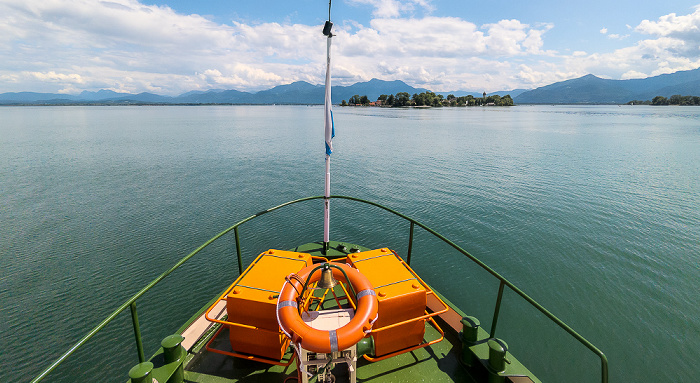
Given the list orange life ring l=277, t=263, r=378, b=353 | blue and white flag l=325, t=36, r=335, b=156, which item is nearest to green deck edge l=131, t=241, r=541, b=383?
orange life ring l=277, t=263, r=378, b=353

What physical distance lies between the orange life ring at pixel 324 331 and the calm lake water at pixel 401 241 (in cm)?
745

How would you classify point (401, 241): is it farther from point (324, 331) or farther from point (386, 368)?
point (324, 331)

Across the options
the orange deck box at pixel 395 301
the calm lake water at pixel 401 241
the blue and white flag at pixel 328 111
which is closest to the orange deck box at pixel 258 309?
the orange deck box at pixel 395 301

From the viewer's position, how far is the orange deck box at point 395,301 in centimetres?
434

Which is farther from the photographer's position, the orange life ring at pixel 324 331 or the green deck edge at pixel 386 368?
the green deck edge at pixel 386 368

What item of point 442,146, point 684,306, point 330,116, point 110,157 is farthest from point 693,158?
point 110,157

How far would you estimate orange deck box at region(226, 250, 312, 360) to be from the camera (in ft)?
13.7

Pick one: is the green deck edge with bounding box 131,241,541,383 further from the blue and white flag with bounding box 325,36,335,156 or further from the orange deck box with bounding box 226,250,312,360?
the blue and white flag with bounding box 325,36,335,156

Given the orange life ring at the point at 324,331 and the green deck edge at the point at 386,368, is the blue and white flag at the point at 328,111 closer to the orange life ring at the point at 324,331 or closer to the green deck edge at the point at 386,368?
the orange life ring at the point at 324,331

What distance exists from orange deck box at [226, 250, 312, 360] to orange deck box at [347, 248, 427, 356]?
45.8 inches

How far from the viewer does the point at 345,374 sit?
14.7ft

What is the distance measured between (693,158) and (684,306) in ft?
107

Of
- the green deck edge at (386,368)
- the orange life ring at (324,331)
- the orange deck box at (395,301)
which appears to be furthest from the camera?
the green deck edge at (386,368)

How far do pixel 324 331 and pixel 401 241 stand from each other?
12555 millimetres
